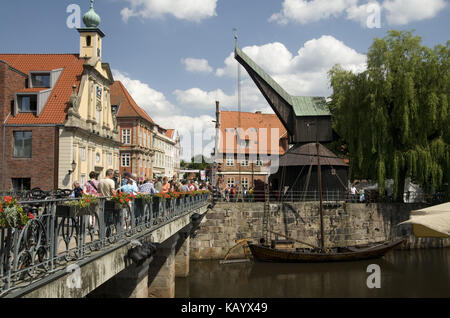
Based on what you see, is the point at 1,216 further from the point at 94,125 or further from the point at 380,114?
the point at 94,125

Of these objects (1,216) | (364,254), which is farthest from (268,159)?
(1,216)

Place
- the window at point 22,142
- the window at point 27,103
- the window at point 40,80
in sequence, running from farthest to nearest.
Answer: the window at point 40,80
the window at point 27,103
the window at point 22,142

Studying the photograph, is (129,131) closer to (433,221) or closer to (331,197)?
(331,197)

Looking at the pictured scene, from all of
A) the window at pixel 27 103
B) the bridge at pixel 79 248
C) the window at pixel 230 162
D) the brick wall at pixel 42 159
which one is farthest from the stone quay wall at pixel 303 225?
the window at pixel 230 162

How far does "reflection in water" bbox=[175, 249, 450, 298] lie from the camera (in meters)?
18.6

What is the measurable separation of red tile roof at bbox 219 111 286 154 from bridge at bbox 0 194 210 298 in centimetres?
3795

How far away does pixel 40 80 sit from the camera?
98.8ft

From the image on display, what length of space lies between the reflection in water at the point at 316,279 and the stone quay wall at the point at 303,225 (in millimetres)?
1815

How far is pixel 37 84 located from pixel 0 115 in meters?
4.29

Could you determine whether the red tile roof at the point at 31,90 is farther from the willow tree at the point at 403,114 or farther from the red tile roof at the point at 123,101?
the willow tree at the point at 403,114

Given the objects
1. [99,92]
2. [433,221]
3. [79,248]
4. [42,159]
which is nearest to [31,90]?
[42,159]

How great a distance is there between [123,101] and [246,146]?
17039mm

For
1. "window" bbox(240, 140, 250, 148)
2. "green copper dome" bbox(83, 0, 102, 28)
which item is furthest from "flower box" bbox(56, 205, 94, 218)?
"window" bbox(240, 140, 250, 148)

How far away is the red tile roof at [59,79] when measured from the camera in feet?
90.4
